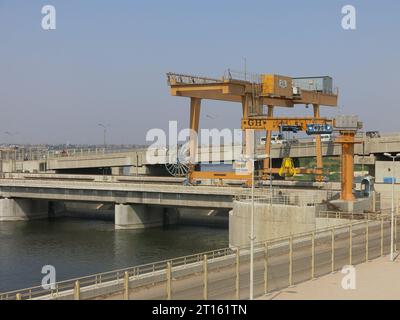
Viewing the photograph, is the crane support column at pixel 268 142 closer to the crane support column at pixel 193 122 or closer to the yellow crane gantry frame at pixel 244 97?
the yellow crane gantry frame at pixel 244 97

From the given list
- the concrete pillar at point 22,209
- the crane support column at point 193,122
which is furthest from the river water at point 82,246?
the crane support column at point 193,122

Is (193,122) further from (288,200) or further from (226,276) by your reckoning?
(226,276)

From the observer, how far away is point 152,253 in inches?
1868

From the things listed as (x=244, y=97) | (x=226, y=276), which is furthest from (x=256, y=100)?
(x=226, y=276)

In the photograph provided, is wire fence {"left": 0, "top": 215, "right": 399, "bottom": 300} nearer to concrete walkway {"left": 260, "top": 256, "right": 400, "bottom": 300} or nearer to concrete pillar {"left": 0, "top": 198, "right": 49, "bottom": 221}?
concrete walkway {"left": 260, "top": 256, "right": 400, "bottom": 300}

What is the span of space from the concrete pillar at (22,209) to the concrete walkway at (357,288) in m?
53.1

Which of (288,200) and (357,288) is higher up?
(288,200)

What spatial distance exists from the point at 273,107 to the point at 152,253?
24.1 m

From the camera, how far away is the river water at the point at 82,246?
1589 inches

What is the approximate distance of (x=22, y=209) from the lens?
71.9m

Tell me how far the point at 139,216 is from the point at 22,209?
58.5 feet

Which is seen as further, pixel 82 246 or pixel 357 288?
pixel 82 246

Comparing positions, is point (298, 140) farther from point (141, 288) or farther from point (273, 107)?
point (141, 288)
